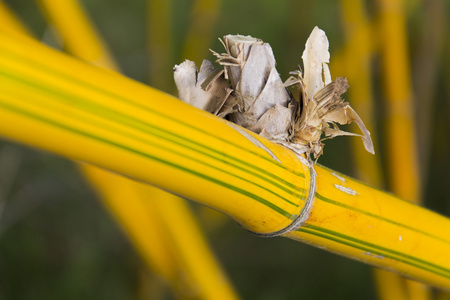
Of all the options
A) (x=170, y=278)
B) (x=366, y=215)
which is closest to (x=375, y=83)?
(x=170, y=278)

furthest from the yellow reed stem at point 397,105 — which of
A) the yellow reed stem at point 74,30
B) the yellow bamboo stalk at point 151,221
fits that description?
the yellow reed stem at point 74,30

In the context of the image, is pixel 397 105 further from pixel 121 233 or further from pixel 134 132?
pixel 121 233

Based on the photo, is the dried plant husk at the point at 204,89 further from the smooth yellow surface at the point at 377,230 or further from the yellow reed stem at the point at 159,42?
the yellow reed stem at the point at 159,42

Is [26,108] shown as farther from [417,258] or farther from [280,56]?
[280,56]

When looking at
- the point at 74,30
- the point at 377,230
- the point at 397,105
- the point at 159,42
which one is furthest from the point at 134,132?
the point at 159,42

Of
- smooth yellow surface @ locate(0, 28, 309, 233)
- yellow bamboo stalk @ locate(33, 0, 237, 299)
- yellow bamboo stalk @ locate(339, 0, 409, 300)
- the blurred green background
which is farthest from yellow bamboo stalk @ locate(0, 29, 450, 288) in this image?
the blurred green background

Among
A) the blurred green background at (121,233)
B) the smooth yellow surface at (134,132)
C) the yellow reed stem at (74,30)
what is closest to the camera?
the smooth yellow surface at (134,132)
